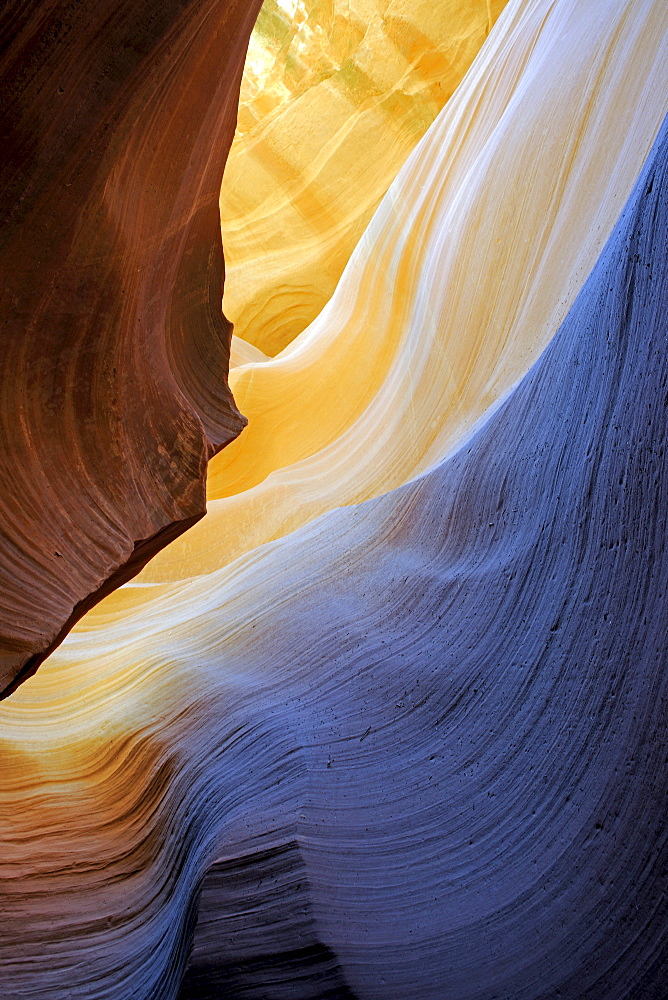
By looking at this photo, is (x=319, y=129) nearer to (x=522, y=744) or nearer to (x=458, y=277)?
(x=458, y=277)

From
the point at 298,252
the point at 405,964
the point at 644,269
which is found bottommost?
the point at 405,964

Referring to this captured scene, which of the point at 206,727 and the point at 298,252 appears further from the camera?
the point at 298,252

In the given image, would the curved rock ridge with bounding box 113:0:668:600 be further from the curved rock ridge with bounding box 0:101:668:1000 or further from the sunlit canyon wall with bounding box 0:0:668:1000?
the curved rock ridge with bounding box 0:101:668:1000

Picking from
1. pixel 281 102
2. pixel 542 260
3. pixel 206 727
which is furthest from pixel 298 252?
pixel 206 727

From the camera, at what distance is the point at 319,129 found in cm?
723

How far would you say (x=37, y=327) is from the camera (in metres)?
1.65

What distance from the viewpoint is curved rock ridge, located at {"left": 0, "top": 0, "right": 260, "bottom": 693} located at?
1.44 m

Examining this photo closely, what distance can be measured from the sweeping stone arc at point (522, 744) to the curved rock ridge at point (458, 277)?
106 centimetres

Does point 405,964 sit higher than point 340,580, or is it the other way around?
point 340,580

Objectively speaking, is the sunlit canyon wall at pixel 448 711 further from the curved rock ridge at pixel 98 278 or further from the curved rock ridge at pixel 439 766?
the curved rock ridge at pixel 98 278

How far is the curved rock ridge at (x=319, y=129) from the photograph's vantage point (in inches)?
265

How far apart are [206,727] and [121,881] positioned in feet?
1.40

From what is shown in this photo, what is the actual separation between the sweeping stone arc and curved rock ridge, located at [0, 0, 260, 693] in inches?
24.6

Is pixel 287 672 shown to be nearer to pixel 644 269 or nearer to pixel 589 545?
pixel 589 545
